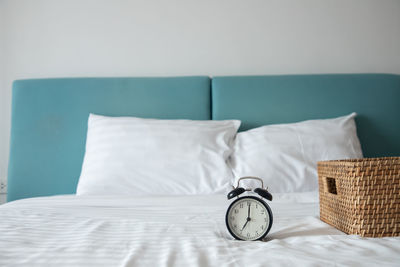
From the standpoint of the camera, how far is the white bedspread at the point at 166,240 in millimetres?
603

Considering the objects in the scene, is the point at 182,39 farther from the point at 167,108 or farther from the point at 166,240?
the point at 166,240

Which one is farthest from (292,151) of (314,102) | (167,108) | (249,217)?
(249,217)

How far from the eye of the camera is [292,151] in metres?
1.61

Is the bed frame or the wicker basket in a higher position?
the bed frame

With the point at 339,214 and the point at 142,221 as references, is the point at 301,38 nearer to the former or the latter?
the point at 339,214

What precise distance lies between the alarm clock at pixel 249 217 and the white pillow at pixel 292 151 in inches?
27.7

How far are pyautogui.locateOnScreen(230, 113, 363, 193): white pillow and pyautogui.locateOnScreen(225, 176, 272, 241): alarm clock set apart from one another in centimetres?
70

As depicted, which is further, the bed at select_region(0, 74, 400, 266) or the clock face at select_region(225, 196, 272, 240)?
the bed at select_region(0, 74, 400, 266)

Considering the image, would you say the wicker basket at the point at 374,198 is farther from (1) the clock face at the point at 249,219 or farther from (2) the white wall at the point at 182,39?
(2) the white wall at the point at 182,39

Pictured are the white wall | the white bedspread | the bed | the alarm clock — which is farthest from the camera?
the white wall

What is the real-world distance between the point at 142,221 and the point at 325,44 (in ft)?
5.65

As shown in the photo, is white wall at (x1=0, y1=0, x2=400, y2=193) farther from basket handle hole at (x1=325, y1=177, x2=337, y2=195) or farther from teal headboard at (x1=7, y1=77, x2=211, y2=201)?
basket handle hole at (x1=325, y1=177, x2=337, y2=195)

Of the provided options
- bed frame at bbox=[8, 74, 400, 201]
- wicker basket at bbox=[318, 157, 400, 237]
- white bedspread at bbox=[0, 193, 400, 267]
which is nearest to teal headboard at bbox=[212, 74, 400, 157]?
bed frame at bbox=[8, 74, 400, 201]

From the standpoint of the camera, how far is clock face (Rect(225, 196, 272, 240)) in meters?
0.79
